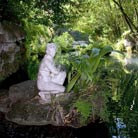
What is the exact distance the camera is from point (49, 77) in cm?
785

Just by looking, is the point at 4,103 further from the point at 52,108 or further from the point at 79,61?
the point at 79,61

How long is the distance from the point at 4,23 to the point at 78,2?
261 cm

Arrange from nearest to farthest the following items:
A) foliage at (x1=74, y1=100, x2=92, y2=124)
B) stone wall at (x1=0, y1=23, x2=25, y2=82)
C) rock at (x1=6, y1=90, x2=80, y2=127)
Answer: foliage at (x1=74, y1=100, x2=92, y2=124) → rock at (x1=6, y1=90, x2=80, y2=127) → stone wall at (x1=0, y1=23, x2=25, y2=82)

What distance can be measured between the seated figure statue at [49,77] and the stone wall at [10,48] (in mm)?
1367

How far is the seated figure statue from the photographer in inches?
305

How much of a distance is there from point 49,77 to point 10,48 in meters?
1.57

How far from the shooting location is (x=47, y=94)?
777 centimetres

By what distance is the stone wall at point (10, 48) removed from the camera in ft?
28.5

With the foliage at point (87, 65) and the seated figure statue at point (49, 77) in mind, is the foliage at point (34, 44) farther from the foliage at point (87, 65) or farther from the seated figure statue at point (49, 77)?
the foliage at point (87, 65)

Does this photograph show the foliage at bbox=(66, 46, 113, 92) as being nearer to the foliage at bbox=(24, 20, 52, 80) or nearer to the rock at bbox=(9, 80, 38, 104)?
the rock at bbox=(9, 80, 38, 104)

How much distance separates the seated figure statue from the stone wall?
137 cm

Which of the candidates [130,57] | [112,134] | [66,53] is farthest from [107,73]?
[130,57]

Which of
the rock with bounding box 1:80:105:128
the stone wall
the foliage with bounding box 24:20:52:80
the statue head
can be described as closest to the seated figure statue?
the statue head

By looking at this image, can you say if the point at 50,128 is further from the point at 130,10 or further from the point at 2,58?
the point at 130,10
